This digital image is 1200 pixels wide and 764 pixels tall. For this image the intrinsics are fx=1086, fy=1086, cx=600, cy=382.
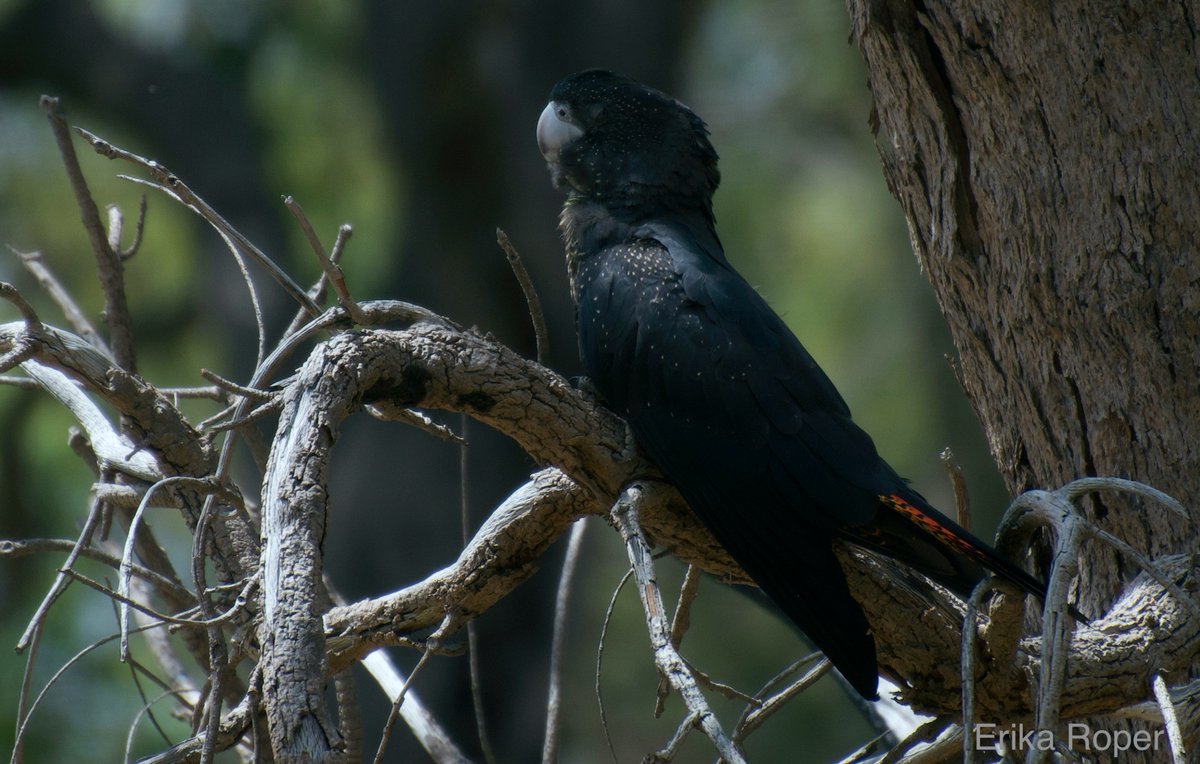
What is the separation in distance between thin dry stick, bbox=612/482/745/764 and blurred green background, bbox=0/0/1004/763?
14.0 feet

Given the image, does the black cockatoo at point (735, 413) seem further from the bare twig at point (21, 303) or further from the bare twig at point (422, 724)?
the bare twig at point (21, 303)

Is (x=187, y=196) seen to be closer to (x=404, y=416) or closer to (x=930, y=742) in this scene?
(x=404, y=416)

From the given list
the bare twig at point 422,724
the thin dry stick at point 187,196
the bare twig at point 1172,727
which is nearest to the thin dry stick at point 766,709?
the bare twig at point 422,724

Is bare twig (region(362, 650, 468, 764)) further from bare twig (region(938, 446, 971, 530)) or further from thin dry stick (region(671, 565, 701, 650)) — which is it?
bare twig (region(938, 446, 971, 530))

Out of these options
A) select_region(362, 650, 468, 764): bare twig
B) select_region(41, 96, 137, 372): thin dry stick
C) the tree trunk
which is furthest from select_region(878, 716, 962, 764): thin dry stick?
select_region(41, 96, 137, 372): thin dry stick

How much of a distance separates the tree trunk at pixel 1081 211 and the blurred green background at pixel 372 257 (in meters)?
4.16

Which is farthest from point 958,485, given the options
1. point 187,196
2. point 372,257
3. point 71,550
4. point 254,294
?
point 372,257

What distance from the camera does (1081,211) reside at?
242 cm

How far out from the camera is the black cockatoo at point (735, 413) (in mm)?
2318

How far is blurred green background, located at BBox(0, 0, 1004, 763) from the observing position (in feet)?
23.1

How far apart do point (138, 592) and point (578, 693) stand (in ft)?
23.2

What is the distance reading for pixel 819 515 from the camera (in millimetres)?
2439

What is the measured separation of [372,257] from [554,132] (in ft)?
17.4

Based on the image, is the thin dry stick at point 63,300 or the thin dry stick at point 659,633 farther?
the thin dry stick at point 63,300
